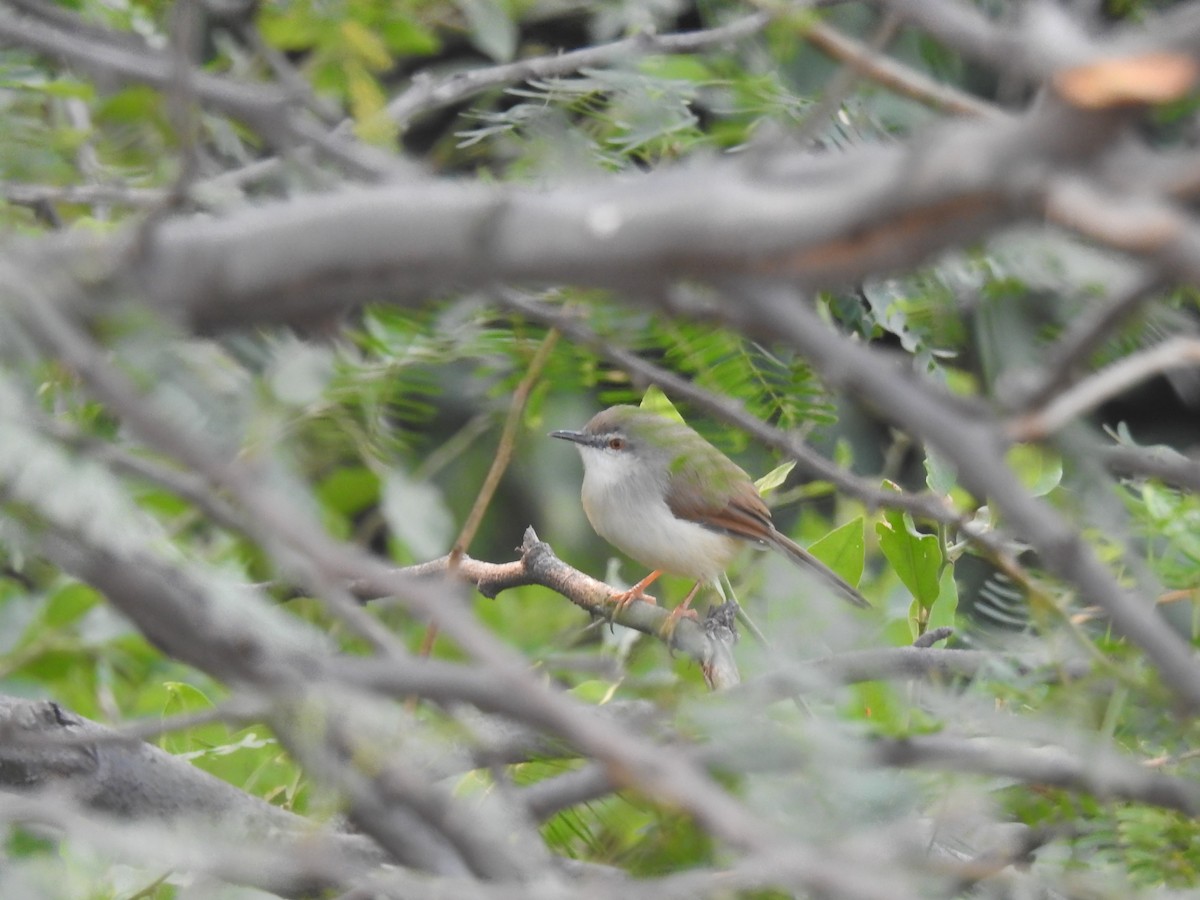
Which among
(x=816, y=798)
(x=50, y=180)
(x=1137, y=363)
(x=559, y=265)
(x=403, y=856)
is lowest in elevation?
(x=816, y=798)

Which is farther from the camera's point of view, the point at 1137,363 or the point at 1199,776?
the point at 1199,776

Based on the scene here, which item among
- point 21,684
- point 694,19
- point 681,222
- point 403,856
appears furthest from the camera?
point 694,19

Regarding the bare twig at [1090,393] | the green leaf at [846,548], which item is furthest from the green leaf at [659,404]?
the bare twig at [1090,393]

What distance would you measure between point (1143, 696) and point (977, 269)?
2.29 ft

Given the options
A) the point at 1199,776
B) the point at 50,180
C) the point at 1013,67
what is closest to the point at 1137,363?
the point at 1013,67

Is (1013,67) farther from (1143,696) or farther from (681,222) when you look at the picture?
(1143,696)

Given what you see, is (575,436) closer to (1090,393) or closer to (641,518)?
(641,518)

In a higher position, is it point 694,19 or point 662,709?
point 662,709

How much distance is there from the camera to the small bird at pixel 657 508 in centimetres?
402

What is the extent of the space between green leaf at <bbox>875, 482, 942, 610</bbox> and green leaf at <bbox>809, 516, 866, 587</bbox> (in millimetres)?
262

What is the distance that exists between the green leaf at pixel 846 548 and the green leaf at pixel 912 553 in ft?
0.86

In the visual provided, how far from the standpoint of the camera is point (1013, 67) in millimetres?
909

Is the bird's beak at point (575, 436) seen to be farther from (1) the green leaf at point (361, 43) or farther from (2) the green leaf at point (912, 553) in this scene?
(1) the green leaf at point (361, 43)

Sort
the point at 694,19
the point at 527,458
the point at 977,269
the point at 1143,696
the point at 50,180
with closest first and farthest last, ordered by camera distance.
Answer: the point at 1143,696 → the point at 977,269 → the point at 50,180 → the point at 694,19 → the point at 527,458
